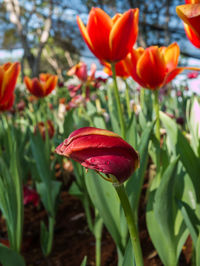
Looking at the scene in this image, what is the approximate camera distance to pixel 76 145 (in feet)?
0.96

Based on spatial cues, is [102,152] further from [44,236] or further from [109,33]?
[44,236]

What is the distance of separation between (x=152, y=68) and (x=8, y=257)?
1.85 ft

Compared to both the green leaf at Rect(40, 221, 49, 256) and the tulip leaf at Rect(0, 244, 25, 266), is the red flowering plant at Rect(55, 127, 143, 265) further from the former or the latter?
the green leaf at Rect(40, 221, 49, 256)

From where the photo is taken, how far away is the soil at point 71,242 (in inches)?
34.1

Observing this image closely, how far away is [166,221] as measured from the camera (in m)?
0.60

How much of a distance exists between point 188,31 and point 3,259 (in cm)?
57

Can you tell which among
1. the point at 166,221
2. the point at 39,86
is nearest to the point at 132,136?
the point at 166,221

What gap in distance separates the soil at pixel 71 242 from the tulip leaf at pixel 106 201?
0.82 feet

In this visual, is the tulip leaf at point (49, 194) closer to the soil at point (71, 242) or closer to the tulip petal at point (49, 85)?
the soil at point (71, 242)

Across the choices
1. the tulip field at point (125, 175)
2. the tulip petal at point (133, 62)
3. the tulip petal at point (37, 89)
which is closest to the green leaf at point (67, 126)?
the tulip field at point (125, 175)

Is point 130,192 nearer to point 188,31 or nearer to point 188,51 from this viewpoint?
point 188,31

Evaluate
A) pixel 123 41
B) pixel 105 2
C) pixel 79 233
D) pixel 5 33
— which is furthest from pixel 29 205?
pixel 5 33

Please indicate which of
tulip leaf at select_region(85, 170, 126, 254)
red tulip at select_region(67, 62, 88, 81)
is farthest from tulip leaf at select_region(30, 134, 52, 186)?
red tulip at select_region(67, 62, 88, 81)

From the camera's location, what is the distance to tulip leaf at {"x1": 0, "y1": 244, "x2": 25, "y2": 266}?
1.75 ft
